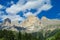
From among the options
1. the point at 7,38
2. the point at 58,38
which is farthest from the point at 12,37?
the point at 58,38

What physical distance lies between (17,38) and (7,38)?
18.2 meters

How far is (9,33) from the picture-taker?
197 meters

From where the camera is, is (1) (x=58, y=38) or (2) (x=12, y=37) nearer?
(1) (x=58, y=38)

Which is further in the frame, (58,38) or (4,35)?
(4,35)

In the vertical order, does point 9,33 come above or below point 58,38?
above

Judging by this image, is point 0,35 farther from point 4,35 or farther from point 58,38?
point 58,38

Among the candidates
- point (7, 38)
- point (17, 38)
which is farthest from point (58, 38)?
point (17, 38)

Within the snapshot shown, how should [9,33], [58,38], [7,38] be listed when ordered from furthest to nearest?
[9,33] → [7,38] → [58,38]

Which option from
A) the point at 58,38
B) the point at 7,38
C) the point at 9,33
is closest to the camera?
the point at 58,38

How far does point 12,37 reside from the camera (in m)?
189

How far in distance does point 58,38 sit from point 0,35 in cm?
11190

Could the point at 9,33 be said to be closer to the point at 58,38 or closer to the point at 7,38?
the point at 7,38

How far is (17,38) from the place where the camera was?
199 m

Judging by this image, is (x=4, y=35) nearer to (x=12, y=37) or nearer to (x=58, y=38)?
(x=12, y=37)
